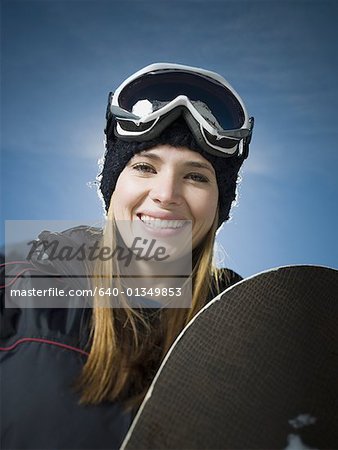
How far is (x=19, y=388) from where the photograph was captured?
1.21 meters

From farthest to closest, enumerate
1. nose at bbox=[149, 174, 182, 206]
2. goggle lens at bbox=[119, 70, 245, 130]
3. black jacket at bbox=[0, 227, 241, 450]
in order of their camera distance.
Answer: goggle lens at bbox=[119, 70, 245, 130]
nose at bbox=[149, 174, 182, 206]
black jacket at bbox=[0, 227, 241, 450]

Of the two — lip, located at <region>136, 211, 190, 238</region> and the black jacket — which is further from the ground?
lip, located at <region>136, 211, 190, 238</region>

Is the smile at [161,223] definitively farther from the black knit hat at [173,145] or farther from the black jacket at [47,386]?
the black jacket at [47,386]

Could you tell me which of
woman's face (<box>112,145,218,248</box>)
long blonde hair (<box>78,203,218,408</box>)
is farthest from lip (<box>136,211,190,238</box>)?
long blonde hair (<box>78,203,218,408</box>)

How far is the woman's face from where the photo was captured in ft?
4.86

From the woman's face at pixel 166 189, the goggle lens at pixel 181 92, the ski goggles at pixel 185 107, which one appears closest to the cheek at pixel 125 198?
the woman's face at pixel 166 189

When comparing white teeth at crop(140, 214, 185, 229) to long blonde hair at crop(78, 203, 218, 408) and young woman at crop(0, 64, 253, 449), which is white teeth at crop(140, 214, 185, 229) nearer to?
young woman at crop(0, 64, 253, 449)

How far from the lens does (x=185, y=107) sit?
1560 millimetres

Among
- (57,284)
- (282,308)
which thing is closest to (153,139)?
(57,284)

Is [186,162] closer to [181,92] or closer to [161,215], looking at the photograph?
[161,215]

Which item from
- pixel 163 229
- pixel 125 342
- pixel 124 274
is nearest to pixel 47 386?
pixel 125 342

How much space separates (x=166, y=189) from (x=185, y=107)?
301 millimetres

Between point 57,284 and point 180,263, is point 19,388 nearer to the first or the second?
point 57,284

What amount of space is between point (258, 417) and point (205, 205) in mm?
704
